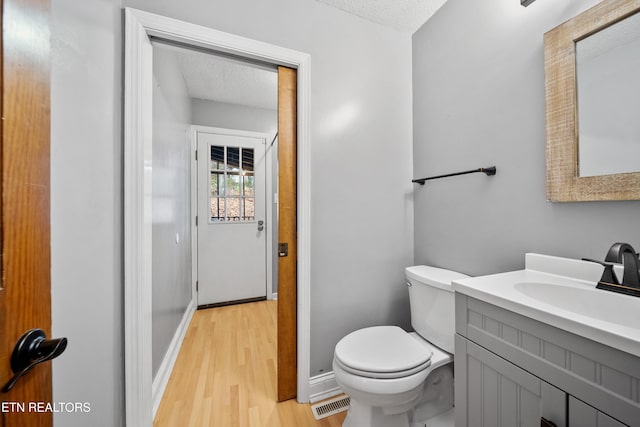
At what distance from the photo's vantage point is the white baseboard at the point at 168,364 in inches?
55.2

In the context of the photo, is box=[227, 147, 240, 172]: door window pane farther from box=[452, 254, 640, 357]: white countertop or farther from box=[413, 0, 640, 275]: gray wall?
box=[452, 254, 640, 357]: white countertop

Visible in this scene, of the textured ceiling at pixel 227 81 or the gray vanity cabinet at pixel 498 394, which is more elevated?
the textured ceiling at pixel 227 81

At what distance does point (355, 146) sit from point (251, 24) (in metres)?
0.88

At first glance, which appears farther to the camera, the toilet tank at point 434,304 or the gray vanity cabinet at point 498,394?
the toilet tank at point 434,304

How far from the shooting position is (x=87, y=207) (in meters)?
0.84

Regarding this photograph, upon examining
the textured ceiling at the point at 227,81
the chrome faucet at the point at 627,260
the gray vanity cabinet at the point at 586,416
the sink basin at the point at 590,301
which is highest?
the textured ceiling at the point at 227,81

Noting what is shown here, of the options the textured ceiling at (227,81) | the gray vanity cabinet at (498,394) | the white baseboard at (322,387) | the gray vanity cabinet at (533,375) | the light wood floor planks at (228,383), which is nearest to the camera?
the gray vanity cabinet at (533,375)

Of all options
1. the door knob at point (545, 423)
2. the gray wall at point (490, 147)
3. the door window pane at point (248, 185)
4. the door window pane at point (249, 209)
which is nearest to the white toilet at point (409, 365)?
the gray wall at point (490, 147)

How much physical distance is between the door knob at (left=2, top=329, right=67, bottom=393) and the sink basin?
1252 millimetres

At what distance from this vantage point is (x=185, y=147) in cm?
248

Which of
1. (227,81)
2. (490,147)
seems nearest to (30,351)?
(490,147)

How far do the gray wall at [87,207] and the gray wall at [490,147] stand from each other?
1679 mm

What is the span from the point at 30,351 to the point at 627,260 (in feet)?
4.91

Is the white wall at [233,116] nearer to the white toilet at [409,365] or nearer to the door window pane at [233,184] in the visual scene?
the door window pane at [233,184]
